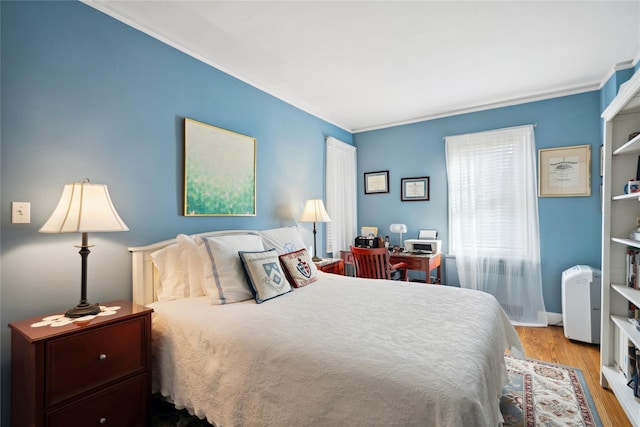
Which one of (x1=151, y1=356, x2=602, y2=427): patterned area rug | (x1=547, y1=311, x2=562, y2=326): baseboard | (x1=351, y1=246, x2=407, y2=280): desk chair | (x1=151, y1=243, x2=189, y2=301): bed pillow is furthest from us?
(x1=547, y1=311, x2=562, y2=326): baseboard

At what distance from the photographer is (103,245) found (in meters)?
1.89

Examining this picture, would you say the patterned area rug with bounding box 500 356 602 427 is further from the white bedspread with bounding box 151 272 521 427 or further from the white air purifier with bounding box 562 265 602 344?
the white air purifier with bounding box 562 265 602 344

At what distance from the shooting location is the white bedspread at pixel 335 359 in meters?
1.05

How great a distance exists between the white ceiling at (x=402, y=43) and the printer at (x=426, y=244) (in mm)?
1744

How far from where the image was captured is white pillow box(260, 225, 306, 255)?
105 inches

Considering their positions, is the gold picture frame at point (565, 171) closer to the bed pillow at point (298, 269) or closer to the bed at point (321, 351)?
the bed at point (321, 351)

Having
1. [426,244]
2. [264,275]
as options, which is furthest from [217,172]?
[426,244]

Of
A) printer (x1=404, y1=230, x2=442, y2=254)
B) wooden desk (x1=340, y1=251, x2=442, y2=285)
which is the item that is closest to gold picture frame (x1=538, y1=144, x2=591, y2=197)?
printer (x1=404, y1=230, x2=442, y2=254)

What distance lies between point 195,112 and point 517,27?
254cm

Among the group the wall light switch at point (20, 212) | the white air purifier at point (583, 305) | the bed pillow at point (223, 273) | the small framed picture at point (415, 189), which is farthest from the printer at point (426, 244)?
the wall light switch at point (20, 212)

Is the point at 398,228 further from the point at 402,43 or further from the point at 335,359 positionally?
the point at 335,359

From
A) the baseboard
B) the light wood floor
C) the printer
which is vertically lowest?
the light wood floor

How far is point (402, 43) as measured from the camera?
238 centimetres

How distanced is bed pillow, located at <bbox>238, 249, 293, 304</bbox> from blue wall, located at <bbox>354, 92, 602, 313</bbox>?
2.71 metres
